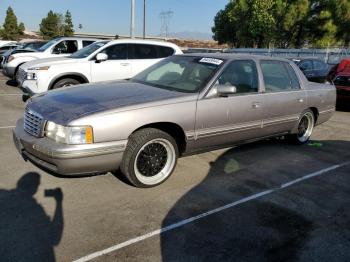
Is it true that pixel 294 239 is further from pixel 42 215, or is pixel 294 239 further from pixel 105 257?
pixel 42 215

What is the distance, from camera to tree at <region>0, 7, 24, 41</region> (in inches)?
2376

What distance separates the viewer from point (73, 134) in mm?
3678

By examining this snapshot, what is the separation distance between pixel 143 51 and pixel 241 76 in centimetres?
534

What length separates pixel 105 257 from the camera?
2.91m

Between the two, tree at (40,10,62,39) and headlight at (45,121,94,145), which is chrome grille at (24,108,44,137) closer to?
headlight at (45,121,94,145)

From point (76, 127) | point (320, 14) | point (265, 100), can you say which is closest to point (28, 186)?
point (76, 127)

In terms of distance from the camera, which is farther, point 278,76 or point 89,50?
point 89,50

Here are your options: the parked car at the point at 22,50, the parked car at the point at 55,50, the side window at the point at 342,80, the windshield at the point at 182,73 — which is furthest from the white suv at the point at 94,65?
the parked car at the point at 22,50

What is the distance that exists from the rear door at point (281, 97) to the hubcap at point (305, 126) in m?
0.38

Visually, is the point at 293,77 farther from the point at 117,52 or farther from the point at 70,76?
the point at 70,76

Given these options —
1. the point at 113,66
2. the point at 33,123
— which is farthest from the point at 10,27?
the point at 33,123

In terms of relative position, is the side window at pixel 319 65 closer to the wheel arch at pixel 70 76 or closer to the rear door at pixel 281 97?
the rear door at pixel 281 97

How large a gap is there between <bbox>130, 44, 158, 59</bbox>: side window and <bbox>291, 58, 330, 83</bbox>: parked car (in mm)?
6070

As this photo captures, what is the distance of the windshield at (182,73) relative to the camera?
4820 millimetres
